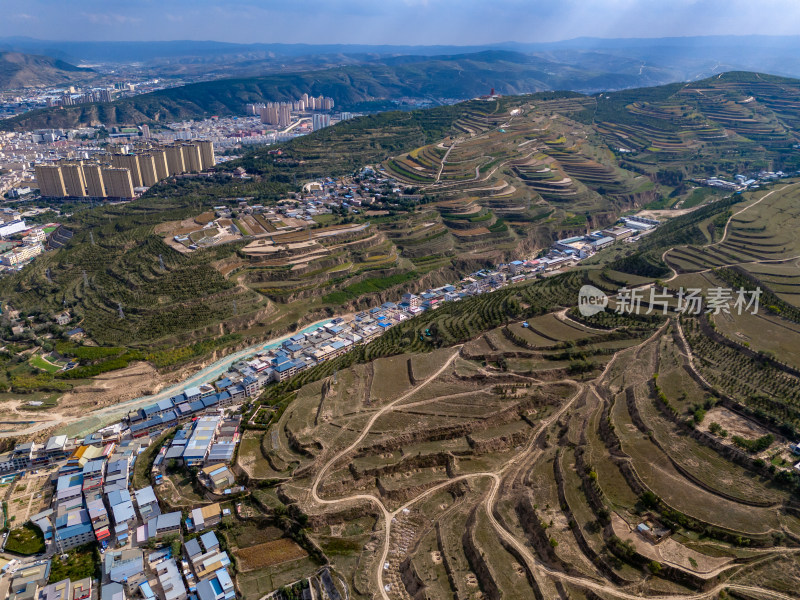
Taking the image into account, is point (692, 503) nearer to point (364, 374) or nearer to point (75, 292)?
point (364, 374)

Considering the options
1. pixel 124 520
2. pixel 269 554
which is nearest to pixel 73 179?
pixel 124 520

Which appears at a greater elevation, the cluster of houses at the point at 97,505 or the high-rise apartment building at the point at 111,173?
the high-rise apartment building at the point at 111,173

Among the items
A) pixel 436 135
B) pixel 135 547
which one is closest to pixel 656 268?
pixel 135 547

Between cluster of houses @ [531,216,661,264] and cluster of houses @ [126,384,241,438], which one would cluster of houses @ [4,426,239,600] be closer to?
cluster of houses @ [126,384,241,438]

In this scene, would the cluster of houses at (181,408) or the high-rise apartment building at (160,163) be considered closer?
the cluster of houses at (181,408)

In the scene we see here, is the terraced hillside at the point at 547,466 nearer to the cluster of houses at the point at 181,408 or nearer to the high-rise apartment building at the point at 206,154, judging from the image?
the cluster of houses at the point at 181,408

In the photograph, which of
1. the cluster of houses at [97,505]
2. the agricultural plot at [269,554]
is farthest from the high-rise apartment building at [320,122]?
the agricultural plot at [269,554]

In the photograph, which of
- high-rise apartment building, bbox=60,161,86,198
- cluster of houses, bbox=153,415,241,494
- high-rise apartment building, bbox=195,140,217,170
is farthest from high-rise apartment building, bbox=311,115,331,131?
cluster of houses, bbox=153,415,241,494
